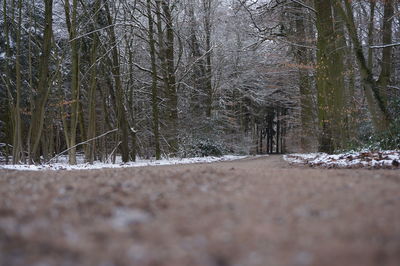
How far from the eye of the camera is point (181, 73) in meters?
21.8

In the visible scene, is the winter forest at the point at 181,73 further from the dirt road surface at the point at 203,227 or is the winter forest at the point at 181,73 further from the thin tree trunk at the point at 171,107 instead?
the dirt road surface at the point at 203,227

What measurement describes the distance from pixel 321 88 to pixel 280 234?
549 inches

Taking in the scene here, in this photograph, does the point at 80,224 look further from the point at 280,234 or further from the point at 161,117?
the point at 161,117

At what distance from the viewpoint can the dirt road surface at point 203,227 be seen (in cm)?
157

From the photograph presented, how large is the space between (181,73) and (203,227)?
2029 centimetres

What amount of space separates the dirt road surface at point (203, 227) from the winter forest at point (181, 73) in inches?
304

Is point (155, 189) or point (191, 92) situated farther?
point (191, 92)

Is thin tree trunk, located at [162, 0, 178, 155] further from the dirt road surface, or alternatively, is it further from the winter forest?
the dirt road surface

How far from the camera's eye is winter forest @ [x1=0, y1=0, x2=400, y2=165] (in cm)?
1199

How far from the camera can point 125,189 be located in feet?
10.5

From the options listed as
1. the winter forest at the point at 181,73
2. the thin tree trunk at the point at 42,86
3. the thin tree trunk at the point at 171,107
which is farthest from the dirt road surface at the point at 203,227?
the thin tree trunk at the point at 171,107

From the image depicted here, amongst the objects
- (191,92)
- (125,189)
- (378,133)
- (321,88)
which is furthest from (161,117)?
(125,189)

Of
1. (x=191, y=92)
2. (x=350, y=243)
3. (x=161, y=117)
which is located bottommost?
(x=350, y=243)

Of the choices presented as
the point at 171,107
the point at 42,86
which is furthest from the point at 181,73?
the point at 42,86
